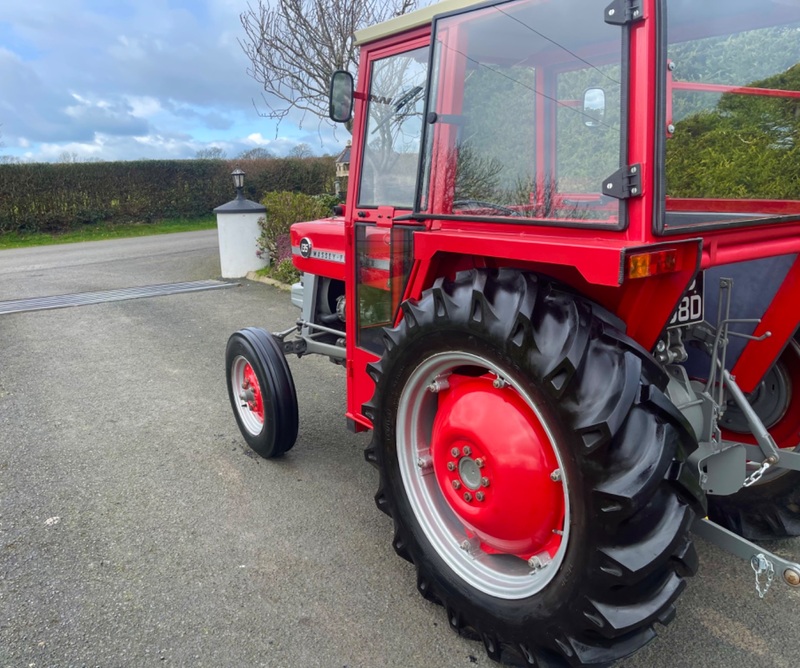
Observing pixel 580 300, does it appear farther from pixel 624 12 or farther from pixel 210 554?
pixel 210 554

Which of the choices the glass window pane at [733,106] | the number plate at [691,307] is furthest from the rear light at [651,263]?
the number plate at [691,307]

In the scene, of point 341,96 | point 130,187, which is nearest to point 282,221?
point 341,96

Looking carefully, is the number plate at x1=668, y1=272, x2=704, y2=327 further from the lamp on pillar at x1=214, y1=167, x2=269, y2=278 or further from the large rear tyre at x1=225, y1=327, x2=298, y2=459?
the lamp on pillar at x1=214, y1=167, x2=269, y2=278

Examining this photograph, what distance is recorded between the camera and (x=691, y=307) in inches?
82.3

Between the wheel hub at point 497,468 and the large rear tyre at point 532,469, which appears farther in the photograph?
the wheel hub at point 497,468

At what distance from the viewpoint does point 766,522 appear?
2.65 metres

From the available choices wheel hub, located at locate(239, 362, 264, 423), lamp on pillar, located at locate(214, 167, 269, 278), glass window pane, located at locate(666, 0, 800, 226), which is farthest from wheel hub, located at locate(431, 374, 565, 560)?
lamp on pillar, located at locate(214, 167, 269, 278)

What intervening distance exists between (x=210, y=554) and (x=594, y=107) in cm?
233

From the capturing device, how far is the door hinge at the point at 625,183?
1643 mm

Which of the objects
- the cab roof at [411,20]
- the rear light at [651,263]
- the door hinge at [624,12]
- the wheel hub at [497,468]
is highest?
the cab roof at [411,20]

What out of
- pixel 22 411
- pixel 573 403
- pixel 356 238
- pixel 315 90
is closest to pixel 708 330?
pixel 573 403

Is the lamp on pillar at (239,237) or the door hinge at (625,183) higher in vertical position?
the lamp on pillar at (239,237)

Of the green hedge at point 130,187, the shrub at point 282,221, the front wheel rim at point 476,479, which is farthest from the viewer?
the green hedge at point 130,187

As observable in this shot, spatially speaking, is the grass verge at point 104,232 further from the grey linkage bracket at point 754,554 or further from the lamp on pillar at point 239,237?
the grey linkage bracket at point 754,554
